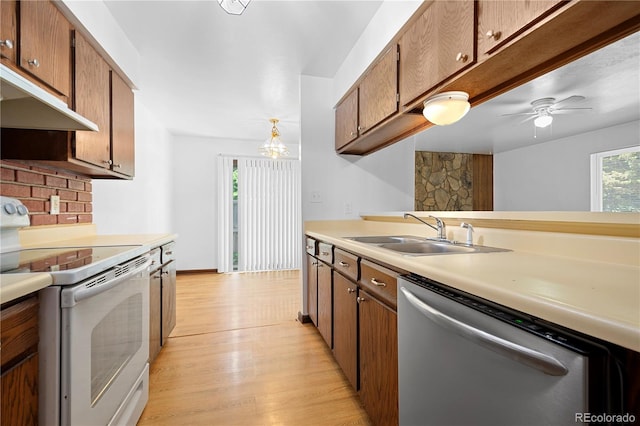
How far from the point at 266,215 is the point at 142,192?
2.06m

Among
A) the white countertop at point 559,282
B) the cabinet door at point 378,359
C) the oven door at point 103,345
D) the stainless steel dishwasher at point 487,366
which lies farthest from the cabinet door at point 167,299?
the stainless steel dishwasher at point 487,366

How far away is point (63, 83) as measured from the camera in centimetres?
149

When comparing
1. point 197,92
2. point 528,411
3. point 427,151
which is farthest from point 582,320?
point 197,92

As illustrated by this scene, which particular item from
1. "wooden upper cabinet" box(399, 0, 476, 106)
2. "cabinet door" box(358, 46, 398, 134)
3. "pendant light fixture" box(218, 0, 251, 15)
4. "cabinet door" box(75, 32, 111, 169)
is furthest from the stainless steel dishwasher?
"cabinet door" box(75, 32, 111, 169)

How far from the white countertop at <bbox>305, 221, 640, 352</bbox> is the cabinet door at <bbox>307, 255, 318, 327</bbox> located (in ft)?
3.90

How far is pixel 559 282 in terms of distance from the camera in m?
0.67

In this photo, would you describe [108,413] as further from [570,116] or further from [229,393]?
[570,116]

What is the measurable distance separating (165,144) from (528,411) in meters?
4.91

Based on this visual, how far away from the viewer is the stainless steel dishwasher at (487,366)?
1.52 ft

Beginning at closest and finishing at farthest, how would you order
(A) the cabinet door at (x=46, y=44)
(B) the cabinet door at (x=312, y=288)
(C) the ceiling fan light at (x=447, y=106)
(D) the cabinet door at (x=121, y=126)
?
(A) the cabinet door at (x=46, y=44) → (C) the ceiling fan light at (x=447, y=106) → (D) the cabinet door at (x=121, y=126) → (B) the cabinet door at (x=312, y=288)

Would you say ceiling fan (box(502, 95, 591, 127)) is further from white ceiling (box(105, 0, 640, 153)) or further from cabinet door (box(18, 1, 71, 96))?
cabinet door (box(18, 1, 71, 96))

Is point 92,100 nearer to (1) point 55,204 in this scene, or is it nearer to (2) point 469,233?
(1) point 55,204

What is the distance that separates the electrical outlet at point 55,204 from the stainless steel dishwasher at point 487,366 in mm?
2181

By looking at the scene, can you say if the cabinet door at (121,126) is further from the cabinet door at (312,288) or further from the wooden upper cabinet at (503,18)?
the wooden upper cabinet at (503,18)
